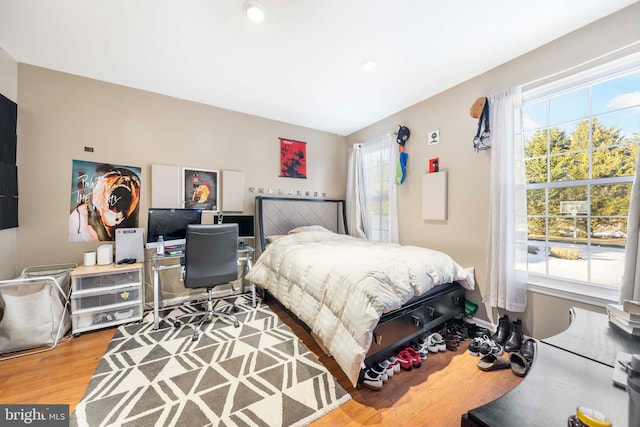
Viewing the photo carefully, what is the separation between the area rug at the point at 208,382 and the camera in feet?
4.70

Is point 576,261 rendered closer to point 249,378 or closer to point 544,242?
point 544,242

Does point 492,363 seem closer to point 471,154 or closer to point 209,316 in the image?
point 471,154

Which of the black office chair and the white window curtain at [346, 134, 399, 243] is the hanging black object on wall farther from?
the black office chair

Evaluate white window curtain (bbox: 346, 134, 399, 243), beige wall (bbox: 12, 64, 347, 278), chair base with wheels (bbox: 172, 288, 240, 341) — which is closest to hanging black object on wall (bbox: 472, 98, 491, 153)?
white window curtain (bbox: 346, 134, 399, 243)

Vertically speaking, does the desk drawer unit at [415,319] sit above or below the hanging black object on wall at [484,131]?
below

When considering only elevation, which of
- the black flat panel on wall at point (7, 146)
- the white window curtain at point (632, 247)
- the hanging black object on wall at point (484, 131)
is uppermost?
the hanging black object on wall at point (484, 131)

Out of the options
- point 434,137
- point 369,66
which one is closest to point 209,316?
point 369,66

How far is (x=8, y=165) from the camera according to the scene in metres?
2.24

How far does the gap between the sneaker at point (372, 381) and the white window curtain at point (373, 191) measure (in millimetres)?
2068

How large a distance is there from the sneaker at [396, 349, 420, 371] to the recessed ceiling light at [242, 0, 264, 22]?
2.91m

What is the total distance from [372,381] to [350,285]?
676 millimetres

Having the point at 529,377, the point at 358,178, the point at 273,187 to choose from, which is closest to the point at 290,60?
the point at 273,187

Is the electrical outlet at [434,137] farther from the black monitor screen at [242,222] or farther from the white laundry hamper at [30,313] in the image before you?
Answer: the white laundry hamper at [30,313]

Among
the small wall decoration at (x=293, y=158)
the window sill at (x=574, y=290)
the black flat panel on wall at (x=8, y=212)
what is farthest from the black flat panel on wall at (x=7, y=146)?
the window sill at (x=574, y=290)
